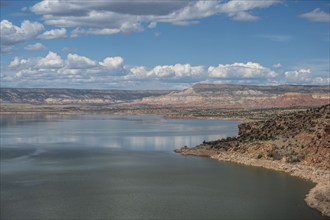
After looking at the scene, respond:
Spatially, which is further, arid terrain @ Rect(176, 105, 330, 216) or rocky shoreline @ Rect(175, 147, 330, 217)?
arid terrain @ Rect(176, 105, 330, 216)

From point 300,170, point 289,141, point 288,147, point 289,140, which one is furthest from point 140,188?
point 289,140

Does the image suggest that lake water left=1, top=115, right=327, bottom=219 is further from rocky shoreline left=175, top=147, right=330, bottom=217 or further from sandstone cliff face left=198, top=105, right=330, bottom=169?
sandstone cliff face left=198, top=105, right=330, bottom=169

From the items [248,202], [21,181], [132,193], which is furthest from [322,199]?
[21,181]

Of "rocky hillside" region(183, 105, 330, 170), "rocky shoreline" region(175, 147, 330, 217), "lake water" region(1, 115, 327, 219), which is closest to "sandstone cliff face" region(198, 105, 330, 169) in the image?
"rocky hillside" region(183, 105, 330, 170)

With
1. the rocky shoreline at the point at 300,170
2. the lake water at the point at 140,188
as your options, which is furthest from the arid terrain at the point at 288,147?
the lake water at the point at 140,188

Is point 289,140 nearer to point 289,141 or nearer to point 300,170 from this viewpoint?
point 289,141

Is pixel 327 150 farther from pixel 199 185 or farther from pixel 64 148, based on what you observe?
pixel 64 148

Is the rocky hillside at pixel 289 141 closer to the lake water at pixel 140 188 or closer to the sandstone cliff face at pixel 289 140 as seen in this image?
the sandstone cliff face at pixel 289 140
